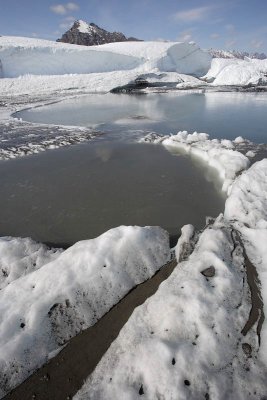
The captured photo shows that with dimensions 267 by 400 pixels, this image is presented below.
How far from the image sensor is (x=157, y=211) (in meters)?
5.43

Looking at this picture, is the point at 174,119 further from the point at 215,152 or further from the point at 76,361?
the point at 76,361

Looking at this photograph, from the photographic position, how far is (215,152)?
8.41m

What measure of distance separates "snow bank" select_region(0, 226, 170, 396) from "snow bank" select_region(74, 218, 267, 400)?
482mm

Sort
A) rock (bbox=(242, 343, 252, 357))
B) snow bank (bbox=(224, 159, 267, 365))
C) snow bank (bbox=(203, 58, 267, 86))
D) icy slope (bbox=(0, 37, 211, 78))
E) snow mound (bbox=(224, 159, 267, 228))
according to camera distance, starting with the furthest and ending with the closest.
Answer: icy slope (bbox=(0, 37, 211, 78))
snow bank (bbox=(203, 58, 267, 86))
snow mound (bbox=(224, 159, 267, 228))
snow bank (bbox=(224, 159, 267, 365))
rock (bbox=(242, 343, 252, 357))

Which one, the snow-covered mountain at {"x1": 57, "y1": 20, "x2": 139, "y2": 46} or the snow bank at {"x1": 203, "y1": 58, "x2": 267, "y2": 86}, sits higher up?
the snow-covered mountain at {"x1": 57, "y1": 20, "x2": 139, "y2": 46}

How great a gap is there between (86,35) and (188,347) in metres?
126

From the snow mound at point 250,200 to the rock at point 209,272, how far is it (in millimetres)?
1486

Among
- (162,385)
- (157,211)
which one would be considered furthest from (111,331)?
(157,211)

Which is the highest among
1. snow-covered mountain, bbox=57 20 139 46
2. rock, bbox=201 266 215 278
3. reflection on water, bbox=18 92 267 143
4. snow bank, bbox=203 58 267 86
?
snow-covered mountain, bbox=57 20 139 46

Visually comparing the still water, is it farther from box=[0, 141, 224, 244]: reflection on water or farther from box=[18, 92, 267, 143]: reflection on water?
box=[18, 92, 267, 143]: reflection on water

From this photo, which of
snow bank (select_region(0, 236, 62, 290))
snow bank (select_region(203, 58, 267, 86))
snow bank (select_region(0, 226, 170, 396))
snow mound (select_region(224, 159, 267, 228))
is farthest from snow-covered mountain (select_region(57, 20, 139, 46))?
snow bank (select_region(0, 226, 170, 396))

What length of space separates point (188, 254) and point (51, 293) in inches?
76.2

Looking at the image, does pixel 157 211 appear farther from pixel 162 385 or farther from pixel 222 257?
pixel 162 385

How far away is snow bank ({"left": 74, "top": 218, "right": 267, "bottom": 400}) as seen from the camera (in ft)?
7.80
